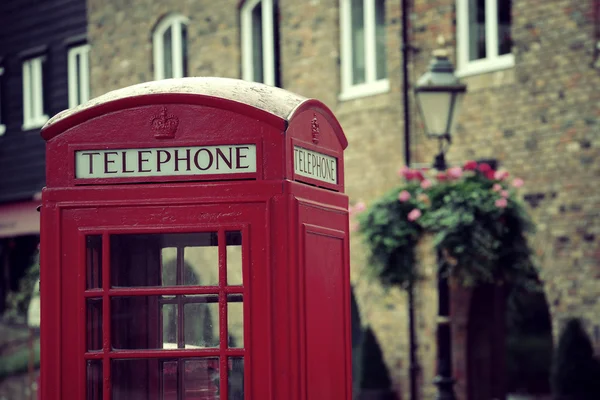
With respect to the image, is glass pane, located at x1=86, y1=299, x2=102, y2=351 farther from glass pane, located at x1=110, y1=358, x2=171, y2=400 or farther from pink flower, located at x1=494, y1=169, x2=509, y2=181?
pink flower, located at x1=494, y1=169, x2=509, y2=181

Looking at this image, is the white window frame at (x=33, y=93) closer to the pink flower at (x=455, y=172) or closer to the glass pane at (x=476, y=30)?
the glass pane at (x=476, y=30)

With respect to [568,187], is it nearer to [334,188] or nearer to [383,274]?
[383,274]

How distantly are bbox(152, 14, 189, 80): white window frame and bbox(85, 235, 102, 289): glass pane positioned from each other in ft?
52.0

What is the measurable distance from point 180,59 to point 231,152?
16.3 metres

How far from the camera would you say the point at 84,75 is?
81.8 ft

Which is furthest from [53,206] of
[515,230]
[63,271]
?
[515,230]

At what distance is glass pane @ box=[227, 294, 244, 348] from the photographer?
231 inches

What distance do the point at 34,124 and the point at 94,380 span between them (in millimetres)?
20760

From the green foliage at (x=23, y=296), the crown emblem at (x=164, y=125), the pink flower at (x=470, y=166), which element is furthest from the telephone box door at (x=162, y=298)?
the green foliage at (x=23, y=296)

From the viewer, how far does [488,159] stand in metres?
16.9

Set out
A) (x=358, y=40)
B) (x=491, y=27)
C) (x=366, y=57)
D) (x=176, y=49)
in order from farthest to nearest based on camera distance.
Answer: (x=176, y=49), (x=358, y=40), (x=366, y=57), (x=491, y=27)

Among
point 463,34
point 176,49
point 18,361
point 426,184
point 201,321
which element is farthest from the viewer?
point 18,361

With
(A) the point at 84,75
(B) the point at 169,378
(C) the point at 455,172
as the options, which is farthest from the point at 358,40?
(B) the point at 169,378

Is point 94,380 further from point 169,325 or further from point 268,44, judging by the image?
A: point 268,44
